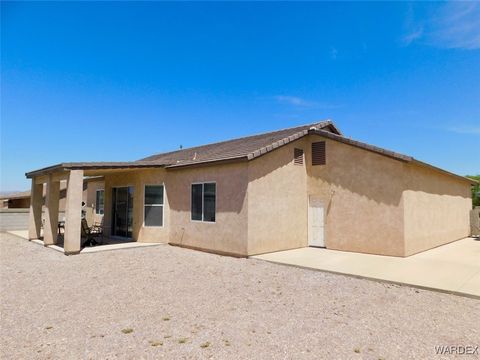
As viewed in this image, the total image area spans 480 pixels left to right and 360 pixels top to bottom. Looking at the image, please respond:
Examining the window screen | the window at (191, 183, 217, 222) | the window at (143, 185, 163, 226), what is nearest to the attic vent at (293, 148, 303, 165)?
the window at (191, 183, 217, 222)

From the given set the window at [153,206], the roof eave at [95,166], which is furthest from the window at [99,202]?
the window at [153,206]

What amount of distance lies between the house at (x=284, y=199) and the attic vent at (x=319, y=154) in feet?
0.15

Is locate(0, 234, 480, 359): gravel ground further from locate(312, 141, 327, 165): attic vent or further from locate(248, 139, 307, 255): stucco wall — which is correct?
locate(312, 141, 327, 165): attic vent

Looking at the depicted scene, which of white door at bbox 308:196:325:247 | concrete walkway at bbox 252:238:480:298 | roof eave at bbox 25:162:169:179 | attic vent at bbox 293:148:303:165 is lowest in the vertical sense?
concrete walkway at bbox 252:238:480:298

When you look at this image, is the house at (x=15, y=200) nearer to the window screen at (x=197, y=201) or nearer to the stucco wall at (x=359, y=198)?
the window screen at (x=197, y=201)

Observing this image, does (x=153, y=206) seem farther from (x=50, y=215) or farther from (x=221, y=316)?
(x=221, y=316)

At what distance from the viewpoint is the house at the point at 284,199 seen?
1055 cm

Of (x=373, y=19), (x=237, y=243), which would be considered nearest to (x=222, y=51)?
(x=373, y=19)

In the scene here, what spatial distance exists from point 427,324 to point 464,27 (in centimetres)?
1075

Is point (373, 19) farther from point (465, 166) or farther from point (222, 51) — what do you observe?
point (465, 166)

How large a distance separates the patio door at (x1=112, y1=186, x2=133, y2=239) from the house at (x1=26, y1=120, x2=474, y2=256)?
11cm

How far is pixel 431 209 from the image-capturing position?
12812 mm

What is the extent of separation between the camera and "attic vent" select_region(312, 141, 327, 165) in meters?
12.6

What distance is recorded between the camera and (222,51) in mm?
17000
